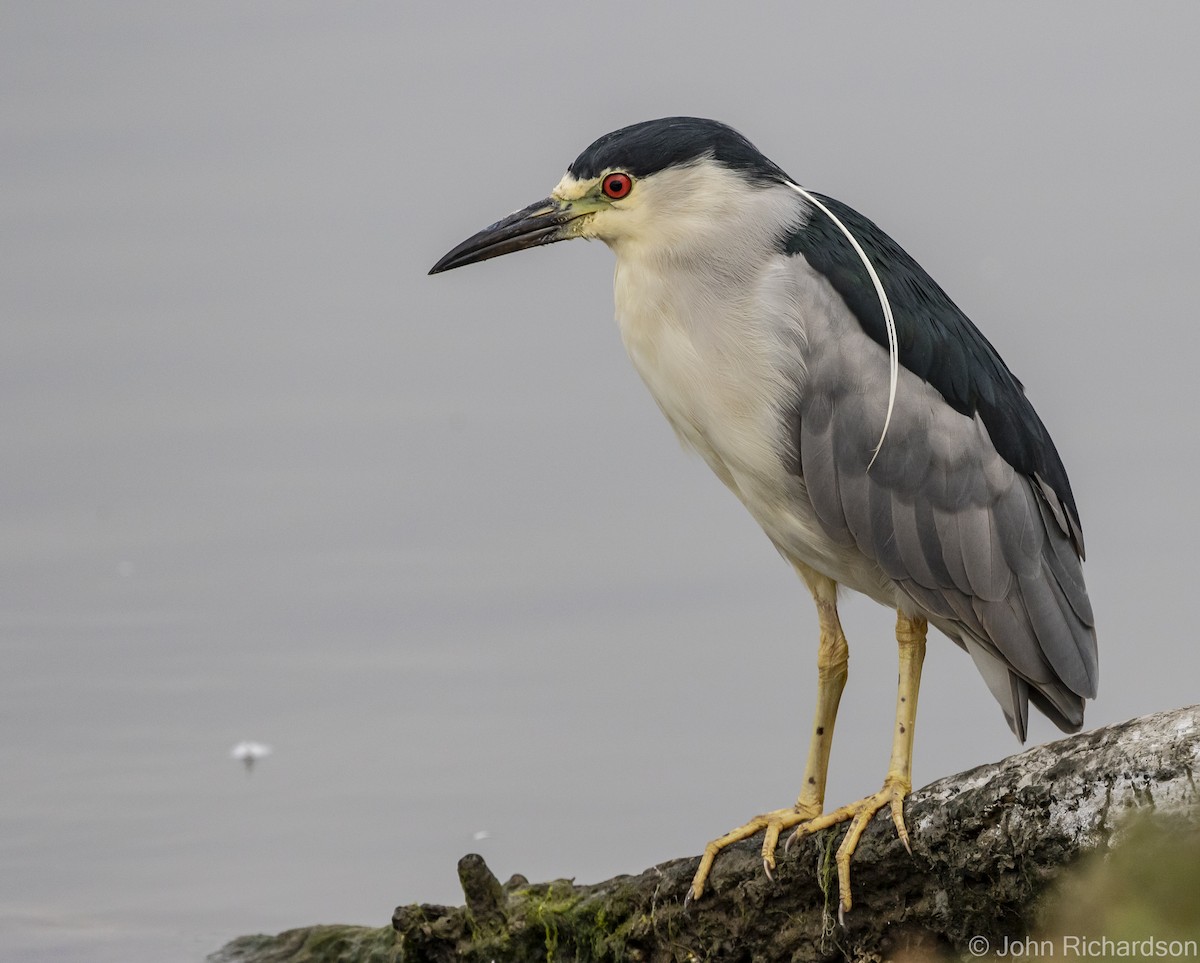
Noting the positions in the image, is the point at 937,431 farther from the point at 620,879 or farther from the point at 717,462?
the point at 620,879

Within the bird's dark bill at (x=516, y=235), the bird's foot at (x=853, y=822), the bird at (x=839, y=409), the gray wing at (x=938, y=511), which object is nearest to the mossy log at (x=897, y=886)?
the bird's foot at (x=853, y=822)

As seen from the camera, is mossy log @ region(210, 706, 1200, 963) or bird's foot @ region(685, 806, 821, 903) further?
bird's foot @ region(685, 806, 821, 903)

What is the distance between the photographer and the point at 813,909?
12.9 ft

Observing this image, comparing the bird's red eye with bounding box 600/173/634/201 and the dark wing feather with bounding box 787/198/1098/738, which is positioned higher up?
the bird's red eye with bounding box 600/173/634/201

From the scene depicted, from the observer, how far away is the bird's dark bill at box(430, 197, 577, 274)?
462 cm

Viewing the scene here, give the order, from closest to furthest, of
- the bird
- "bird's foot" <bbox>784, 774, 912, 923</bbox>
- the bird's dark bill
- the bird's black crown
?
"bird's foot" <bbox>784, 774, 912, 923</bbox>
the bird
the bird's black crown
the bird's dark bill

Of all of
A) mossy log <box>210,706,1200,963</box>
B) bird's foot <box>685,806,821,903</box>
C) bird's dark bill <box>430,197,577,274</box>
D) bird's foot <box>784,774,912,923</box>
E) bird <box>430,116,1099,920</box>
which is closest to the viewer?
mossy log <box>210,706,1200,963</box>

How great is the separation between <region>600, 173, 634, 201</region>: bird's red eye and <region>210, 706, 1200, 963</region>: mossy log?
1787mm

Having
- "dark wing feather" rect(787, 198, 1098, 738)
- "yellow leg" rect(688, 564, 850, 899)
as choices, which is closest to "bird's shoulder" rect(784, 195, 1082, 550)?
"dark wing feather" rect(787, 198, 1098, 738)

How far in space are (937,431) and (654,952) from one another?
1.56 meters

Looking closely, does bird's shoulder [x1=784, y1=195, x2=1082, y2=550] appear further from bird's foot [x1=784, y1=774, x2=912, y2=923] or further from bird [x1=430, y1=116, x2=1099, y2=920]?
bird's foot [x1=784, y1=774, x2=912, y2=923]

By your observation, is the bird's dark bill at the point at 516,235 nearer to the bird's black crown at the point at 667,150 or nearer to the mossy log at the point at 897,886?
the bird's black crown at the point at 667,150

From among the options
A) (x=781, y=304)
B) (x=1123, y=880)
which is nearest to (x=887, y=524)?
(x=781, y=304)

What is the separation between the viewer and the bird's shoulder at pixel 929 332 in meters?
4.29
